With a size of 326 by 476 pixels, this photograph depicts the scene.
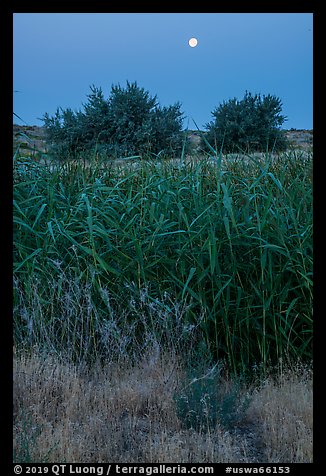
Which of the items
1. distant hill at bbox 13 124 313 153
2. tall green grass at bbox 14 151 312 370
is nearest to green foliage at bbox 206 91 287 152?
distant hill at bbox 13 124 313 153

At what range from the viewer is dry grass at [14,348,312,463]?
2.49 metres

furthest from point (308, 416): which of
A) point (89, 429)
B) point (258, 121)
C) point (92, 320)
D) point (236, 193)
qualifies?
point (258, 121)

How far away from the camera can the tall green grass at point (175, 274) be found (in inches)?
135

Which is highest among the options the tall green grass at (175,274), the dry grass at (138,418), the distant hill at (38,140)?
the distant hill at (38,140)

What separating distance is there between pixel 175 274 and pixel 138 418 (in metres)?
1.10

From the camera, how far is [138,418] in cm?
288

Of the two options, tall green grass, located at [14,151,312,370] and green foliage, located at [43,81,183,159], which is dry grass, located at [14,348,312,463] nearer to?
tall green grass, located at [14,151,312,370]

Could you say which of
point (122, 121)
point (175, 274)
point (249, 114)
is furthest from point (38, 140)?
point (175, 274)

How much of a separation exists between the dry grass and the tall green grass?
0.22 meters

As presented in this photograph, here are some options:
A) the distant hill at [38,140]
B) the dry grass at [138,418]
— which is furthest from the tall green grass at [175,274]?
the distant hill at [38,140]

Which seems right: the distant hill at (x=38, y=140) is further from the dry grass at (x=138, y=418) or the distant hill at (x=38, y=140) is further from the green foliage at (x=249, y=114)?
the dry grass at (x=138, y=418)

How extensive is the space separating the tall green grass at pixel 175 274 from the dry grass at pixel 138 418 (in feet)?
0.71
